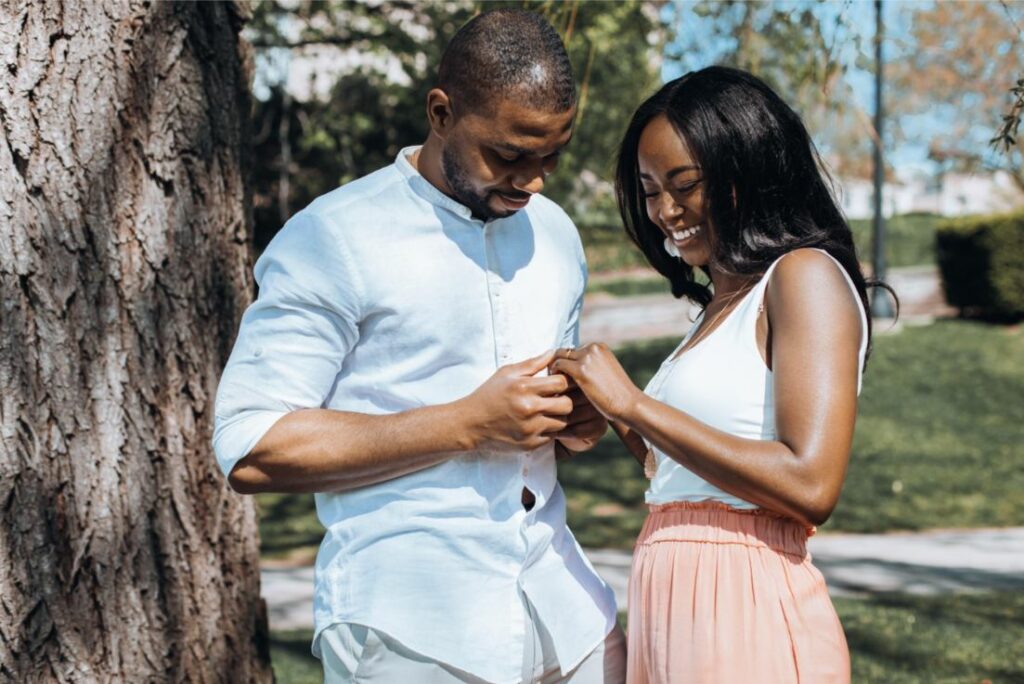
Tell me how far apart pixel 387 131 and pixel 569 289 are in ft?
36.5

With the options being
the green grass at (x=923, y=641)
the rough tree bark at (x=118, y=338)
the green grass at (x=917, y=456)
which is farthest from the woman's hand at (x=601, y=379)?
the green grass at (x=917, y=456)

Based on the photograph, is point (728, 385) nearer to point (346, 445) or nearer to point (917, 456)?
point (346, 445)

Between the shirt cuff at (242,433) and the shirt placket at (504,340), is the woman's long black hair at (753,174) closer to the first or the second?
the shirt placket at (504,340)

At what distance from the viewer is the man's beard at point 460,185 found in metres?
2.44

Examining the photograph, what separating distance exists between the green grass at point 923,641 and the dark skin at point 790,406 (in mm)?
3752


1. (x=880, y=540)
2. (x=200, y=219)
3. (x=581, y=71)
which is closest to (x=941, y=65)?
(x=581, y=71)

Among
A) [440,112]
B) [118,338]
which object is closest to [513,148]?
[440,112]

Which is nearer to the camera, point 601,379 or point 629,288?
point 601,379

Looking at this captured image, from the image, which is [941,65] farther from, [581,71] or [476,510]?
[476,510]

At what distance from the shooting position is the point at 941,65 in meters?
24.3

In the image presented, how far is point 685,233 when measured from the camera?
2609 mm

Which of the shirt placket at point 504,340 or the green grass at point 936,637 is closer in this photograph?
the shirt placket at point 504,340

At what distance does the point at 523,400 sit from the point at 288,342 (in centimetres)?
46

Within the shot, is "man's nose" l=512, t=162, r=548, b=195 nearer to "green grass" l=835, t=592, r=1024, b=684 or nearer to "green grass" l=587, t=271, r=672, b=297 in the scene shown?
"green grass" l=835, t=592, r=1024, b=684
